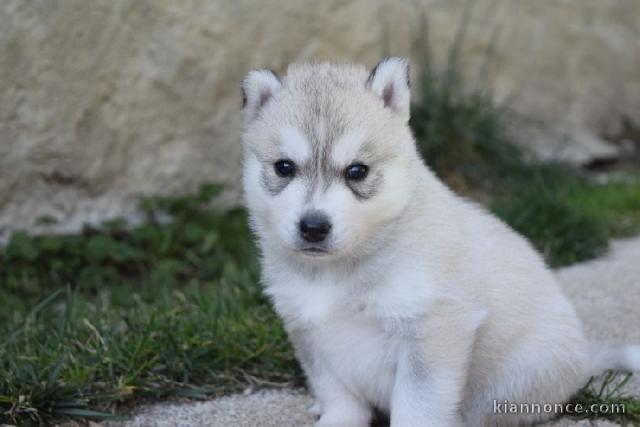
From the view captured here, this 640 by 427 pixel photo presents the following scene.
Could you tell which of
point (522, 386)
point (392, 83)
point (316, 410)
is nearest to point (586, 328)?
point (522, 386)

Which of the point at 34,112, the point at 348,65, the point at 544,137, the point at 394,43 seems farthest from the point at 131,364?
the point at 544,137

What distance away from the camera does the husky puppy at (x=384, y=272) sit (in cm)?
339

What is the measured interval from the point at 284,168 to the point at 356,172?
0.94 ft

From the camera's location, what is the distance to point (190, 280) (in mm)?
6363

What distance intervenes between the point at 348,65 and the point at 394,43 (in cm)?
400

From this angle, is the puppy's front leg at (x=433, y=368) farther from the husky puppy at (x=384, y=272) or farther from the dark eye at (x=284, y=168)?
the dark eye at (x=284, y=168)

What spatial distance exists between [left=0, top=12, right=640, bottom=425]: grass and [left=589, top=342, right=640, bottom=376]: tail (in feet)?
0.26

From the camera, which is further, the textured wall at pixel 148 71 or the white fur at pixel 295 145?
the textured wall at pixel 148 71

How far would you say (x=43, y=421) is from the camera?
149 inches

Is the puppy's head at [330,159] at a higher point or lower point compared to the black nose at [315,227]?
higher

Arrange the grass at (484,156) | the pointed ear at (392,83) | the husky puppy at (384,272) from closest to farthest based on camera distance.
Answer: the husky puppy at (384,272) < the pointed ear at (392,83) < the grass at (484,156)

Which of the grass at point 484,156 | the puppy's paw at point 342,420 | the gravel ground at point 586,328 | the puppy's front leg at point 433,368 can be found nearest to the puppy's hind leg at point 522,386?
the gravel ground at point 586,328

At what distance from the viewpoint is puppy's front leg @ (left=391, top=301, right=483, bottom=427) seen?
11.1 ft

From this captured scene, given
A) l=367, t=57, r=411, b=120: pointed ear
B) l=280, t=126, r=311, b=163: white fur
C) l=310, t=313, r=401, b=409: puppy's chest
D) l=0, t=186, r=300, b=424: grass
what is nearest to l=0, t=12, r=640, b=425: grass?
l=0, t=186, r=300, b=424: grass
